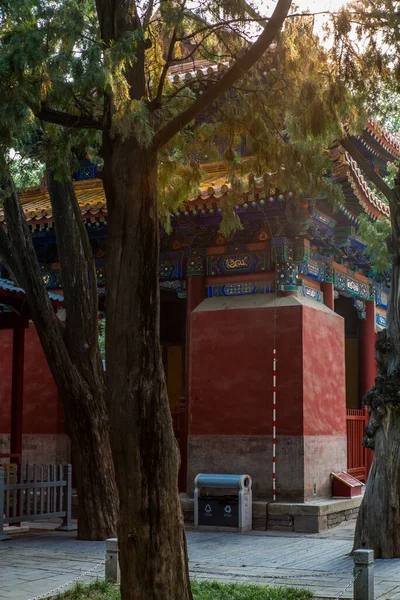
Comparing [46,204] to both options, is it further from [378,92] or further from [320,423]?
[378,92]

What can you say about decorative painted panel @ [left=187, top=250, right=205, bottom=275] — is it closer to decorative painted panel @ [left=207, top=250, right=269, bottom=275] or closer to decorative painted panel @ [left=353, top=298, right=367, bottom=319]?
decorative painted panel @ [left=207, top=250, right=269, bottom=275]

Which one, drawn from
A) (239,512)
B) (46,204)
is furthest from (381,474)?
(46,204)

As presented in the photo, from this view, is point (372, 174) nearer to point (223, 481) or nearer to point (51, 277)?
point (223, 481)

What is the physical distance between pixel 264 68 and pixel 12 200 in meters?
3.72

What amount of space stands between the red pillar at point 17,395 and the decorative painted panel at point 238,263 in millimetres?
2997

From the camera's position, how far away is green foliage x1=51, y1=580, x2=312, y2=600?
231 inches

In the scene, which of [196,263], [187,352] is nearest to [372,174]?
[196,263]

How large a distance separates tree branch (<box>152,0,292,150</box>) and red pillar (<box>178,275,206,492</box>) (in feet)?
21.1

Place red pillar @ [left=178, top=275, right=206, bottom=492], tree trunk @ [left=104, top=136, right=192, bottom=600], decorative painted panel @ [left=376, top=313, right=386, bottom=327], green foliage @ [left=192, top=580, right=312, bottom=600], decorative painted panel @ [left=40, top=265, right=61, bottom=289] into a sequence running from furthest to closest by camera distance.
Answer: decorative painted panel @ [left=376, top=313, right=386, bottom=327] → decorative painted panel @ [left=40, top=265, right=61, bottom=289] → red pillar @ [left=178, top=275, right=206, bottom=492] → green foliage @ [left=192, top=580, right=312, bottom=600] → tree trunk @ [left=104, top=136, right=192, bottom=600]

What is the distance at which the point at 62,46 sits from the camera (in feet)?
17.4

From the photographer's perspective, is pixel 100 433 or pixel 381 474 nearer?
A: pixel 381 474

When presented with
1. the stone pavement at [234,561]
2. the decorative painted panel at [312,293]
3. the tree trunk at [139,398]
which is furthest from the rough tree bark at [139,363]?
the decorative painted panel at [312,293]

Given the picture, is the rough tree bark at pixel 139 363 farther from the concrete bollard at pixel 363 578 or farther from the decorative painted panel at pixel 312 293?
the decorative painted panel at pixel 312 293

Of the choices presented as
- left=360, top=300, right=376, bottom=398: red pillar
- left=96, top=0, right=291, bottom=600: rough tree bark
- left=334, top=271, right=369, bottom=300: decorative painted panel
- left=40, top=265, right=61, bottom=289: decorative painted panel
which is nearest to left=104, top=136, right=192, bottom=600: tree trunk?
left=96, top=0, right=291, bottom=600: rough tree bark
